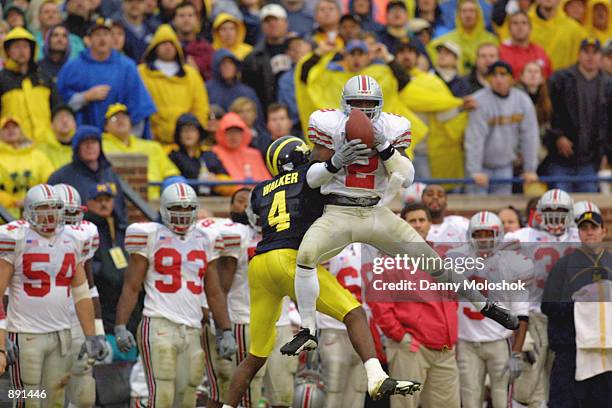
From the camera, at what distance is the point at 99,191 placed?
45.2 ft

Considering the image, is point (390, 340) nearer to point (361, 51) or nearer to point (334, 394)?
point (334, 394)

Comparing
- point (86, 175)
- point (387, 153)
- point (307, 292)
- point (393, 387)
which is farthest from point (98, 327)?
point (387, 153)

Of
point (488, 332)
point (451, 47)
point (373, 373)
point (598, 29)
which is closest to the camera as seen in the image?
point (373, 373)

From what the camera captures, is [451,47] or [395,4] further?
[395,4]

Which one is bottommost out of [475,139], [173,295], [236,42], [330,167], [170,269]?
[173,295]

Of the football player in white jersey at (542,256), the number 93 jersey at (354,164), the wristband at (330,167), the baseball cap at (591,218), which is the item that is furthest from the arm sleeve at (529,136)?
the wristband at (330,167)

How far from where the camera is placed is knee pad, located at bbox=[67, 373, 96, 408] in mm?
12188

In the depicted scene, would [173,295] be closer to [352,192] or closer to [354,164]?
[352,192]

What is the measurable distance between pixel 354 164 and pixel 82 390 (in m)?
3.11

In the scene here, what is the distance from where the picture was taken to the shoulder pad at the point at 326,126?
1041 cm

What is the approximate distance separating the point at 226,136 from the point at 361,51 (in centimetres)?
150

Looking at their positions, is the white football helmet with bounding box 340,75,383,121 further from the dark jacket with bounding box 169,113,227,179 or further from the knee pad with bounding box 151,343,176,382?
the dark jacket with bounding box 169,113,227,179

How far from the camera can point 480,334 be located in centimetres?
1278

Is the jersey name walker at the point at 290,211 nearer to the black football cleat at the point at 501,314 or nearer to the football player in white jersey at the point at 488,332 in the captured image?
the black football cleat at the point at 501,314
